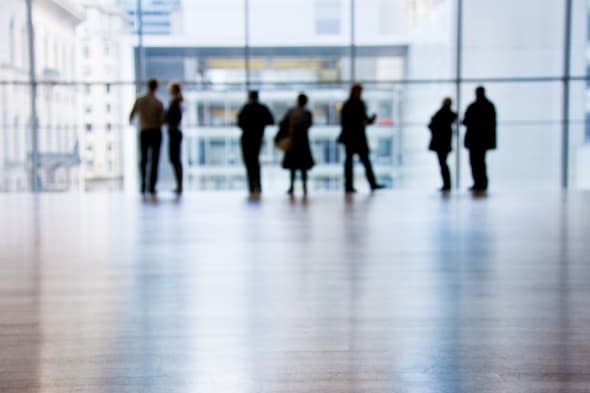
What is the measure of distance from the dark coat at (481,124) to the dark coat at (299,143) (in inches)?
85.1

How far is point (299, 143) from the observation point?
10.2 meters

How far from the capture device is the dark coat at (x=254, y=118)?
1013 centimetres

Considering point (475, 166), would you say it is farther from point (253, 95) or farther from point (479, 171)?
point (253, 95)

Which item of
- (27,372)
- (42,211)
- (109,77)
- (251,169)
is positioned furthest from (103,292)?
(109,77)

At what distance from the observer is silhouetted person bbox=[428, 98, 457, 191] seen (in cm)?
1088

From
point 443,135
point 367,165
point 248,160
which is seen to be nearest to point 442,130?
point 443,135

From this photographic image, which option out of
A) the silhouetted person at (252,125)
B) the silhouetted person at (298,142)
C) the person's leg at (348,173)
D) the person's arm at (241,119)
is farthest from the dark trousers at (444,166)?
the person's arm at (241,119)

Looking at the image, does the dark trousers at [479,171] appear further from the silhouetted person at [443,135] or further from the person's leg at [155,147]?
the person's leg at [155,147]

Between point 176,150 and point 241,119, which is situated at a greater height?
point 241,119

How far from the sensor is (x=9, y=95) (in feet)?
44.2

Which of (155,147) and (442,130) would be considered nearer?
(155,147)

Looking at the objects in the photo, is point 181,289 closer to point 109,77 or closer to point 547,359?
point 547,359

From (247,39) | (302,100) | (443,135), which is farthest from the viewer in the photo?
(247,39)

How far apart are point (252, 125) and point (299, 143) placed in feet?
2.11
